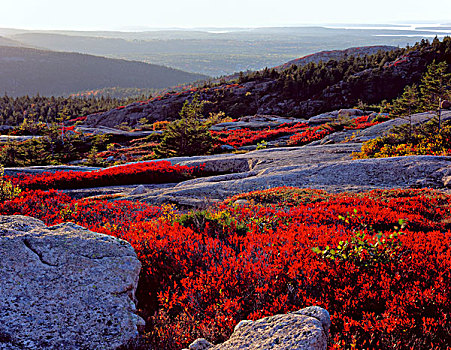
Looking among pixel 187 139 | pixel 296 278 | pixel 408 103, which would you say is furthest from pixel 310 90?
pixel 296 278

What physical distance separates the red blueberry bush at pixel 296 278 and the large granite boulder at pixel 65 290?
422 millimetres

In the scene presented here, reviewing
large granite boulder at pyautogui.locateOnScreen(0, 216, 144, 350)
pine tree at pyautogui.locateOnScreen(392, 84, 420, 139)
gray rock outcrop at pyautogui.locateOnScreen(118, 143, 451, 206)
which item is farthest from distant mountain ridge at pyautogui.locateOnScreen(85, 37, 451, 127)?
large granite boulder at pyautogui.locateOnScreen(0, 216, 144, 350)

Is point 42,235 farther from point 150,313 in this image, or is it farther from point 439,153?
point 439,153

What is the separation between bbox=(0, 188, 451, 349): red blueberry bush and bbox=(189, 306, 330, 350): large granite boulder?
26 cm

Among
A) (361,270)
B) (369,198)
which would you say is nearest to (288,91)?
(369,198)

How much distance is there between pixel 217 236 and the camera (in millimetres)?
6230

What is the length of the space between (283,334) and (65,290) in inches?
107

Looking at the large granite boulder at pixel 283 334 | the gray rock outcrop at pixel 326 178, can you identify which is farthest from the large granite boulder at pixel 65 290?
the gray rock outcrop at pixel 326 178

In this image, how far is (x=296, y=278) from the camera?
4238mm

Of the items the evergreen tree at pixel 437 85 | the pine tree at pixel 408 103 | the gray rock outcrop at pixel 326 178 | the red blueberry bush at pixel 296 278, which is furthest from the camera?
the pine tree at pixel 408 103

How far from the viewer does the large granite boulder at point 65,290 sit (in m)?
3.19

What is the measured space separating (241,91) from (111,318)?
72294 millimetres

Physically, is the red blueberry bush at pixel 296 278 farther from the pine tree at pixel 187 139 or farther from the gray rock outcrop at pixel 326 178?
the pine tree at pixel 187 139

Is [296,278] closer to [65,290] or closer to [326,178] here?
[65,290]
